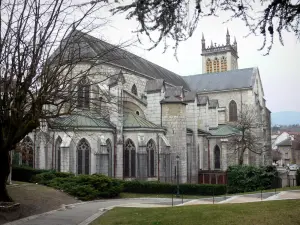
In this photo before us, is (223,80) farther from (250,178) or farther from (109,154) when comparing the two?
(109,154)

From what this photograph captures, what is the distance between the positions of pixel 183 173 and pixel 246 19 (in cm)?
→ 2509

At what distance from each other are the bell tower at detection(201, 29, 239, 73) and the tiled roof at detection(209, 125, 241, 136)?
66.8ft

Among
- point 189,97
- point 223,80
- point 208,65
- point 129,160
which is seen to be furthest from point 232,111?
point 129,160

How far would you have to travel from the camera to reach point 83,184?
70.9ft

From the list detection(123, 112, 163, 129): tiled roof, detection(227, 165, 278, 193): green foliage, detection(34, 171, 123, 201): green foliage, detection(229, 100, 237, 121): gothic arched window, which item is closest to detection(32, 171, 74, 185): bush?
detection(34, 171, 123, 201): green foliage

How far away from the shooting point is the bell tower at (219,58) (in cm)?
6069

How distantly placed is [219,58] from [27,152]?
139ft

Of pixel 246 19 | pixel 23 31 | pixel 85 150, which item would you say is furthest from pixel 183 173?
pixel 246 19

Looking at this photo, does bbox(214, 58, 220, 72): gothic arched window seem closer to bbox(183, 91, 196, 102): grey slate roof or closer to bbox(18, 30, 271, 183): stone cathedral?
bbox(18, 30, 271, 183): stone cathedral

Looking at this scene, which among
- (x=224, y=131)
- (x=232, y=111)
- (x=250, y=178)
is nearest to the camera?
(x=250, y=178)

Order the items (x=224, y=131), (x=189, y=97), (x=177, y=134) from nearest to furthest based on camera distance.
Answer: (x=177, y=134) < (x=189, y=97) < (x=224, y=131)

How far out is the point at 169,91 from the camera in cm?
3256

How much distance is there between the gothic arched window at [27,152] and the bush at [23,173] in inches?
58.5

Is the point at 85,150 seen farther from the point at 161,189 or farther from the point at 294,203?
the point at 294,203
